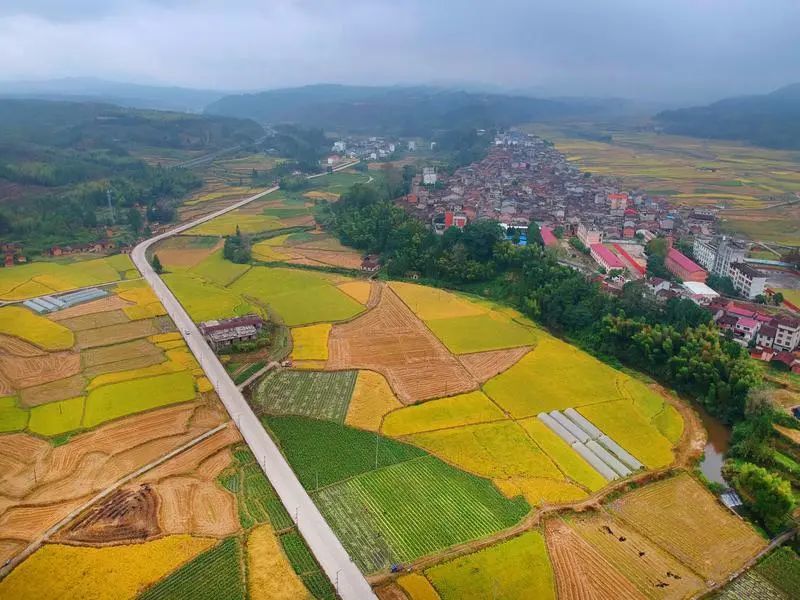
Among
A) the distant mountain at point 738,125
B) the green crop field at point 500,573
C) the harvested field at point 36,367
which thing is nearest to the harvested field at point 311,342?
the harvested field at point 36,367

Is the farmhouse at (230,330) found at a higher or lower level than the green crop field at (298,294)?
higher

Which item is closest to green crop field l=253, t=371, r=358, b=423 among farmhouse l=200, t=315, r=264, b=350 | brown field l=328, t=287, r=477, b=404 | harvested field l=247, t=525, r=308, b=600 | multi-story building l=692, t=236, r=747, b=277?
brown field l=328, t=287, r=477, b=404

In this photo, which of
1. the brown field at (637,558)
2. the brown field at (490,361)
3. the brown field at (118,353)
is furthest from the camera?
the brown field at (118,353)

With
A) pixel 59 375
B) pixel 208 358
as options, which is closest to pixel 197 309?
pixel 208 358

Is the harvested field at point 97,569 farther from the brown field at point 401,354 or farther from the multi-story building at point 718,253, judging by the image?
the multi-story building at point 718,253

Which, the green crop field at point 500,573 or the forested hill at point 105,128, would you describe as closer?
the green crop field at point 500,573

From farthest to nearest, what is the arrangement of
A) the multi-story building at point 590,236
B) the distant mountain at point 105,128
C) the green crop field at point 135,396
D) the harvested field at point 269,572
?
the distant mountain at point 105,128 → the multi-story building at point 590,236 → the green crop field at point 135,396 → the harvested field at point 269,572

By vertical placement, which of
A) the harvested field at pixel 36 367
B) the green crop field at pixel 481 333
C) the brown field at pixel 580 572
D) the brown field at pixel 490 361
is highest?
the green crop field at pixel 481 333
